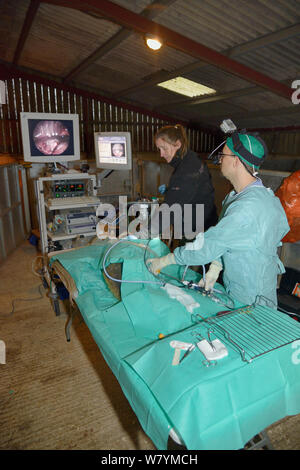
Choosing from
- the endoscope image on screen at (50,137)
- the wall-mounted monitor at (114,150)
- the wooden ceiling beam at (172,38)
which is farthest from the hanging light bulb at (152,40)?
the endoscope image on screen at (50,137)

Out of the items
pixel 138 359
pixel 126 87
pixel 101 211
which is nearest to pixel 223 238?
pixel 138 359

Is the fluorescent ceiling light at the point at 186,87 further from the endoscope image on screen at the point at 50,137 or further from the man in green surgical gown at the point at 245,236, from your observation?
the man in green surgical gown at the point at 245,236

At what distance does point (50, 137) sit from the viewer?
2721 mm

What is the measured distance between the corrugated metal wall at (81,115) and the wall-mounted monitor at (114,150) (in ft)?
12.7

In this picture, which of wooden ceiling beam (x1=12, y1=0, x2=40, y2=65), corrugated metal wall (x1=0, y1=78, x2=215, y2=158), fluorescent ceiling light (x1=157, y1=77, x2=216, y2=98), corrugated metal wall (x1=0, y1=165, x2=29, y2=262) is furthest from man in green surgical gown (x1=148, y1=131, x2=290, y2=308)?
corrugated metal wall (x1=0, y1=78, x2=215, y2=158)

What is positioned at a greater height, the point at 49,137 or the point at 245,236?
the point at 49,137

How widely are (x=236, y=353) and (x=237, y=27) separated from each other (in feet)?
12.7

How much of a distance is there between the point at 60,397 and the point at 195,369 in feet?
4.23

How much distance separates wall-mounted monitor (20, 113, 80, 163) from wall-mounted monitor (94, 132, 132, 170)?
49 cm

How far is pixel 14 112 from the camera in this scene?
7.08 metres

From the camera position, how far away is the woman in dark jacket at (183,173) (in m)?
2.05

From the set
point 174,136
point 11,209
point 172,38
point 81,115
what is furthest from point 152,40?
point 81,115

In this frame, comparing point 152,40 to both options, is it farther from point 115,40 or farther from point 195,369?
point 195,369

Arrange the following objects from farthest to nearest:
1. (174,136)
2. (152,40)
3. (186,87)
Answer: (186,87) < (152,40) < (174,136)
